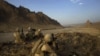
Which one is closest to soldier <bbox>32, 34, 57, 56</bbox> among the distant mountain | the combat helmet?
the combat helmet

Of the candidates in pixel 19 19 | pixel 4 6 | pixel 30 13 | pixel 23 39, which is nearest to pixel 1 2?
pixel 4 6

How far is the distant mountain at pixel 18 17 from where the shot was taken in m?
42.4

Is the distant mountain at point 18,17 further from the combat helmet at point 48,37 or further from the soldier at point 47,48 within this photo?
the combat helmet at point 48,37

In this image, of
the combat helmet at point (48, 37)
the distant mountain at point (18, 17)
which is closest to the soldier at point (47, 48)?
the combat helmet at point (48, 37)

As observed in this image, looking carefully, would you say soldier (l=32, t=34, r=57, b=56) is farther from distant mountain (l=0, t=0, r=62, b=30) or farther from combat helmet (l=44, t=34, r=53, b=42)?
distant mountain (l=0, t=0, r=62, b=30)

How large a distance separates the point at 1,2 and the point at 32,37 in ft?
128

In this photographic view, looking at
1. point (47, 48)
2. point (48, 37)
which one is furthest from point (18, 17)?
point (47, 48)

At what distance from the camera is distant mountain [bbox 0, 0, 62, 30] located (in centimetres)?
4238

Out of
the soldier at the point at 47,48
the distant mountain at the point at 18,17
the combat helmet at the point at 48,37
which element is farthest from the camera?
the distant mountain at the point at 18,17

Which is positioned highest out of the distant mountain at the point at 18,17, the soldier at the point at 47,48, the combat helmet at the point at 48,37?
the distant mountain at the point at 18,17

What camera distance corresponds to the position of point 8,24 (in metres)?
41.6

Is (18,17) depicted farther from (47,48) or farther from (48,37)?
(47,48)

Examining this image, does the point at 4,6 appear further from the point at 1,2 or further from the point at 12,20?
the point at 12,20

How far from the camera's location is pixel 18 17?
47.0 m
